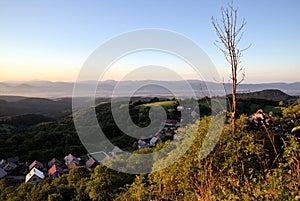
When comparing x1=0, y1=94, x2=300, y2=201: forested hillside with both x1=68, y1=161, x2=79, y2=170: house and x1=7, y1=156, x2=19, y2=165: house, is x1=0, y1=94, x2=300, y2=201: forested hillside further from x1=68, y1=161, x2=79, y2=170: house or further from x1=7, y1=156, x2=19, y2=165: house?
x1=7, y1=156, x2=19, y2=165: house

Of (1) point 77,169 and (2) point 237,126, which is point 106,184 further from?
(2) point 237,126

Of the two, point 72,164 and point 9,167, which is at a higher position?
point 72,164

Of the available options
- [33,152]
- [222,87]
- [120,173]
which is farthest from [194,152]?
[33,152]

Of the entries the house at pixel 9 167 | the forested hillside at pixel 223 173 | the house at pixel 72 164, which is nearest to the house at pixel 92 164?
the house at pixel 72 164

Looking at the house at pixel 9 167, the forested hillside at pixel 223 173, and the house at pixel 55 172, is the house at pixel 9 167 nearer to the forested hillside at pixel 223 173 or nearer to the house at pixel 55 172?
the house at pixel 55 172

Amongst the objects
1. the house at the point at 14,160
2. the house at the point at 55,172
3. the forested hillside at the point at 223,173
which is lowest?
the house at the point at 14,160

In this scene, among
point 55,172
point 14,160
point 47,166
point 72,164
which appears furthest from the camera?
point 14,160

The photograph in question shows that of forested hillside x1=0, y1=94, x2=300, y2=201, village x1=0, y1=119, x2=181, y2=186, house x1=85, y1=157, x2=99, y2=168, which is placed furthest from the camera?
house x1=85, y1=157, x2=99, y2=168

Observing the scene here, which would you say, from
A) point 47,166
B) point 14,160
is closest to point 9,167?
point 14,160

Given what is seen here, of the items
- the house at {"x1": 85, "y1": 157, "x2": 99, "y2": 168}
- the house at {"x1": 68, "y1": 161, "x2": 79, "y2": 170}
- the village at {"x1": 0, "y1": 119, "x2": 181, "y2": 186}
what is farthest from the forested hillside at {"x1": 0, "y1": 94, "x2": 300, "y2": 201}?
the house at {"x1": 85, "y1": 157, "x2": 99, "y2": 168}

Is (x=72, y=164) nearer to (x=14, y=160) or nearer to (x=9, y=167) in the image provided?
(x=9, y=167)

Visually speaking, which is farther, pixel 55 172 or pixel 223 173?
pixel 55 172

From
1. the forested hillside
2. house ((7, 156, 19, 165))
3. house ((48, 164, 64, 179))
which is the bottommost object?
house ((7, 156, 19, 165))
